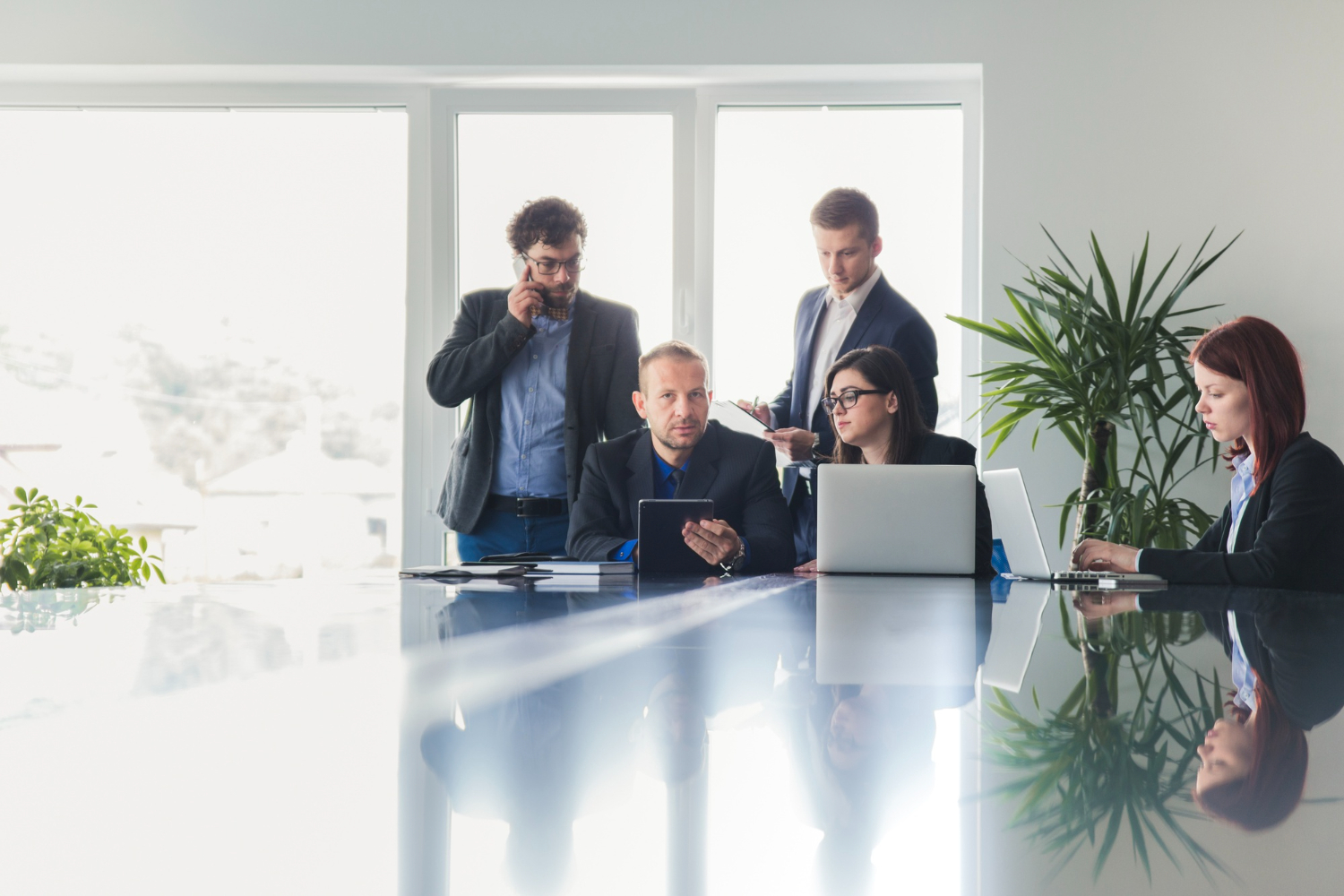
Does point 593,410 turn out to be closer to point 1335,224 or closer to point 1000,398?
point 1000,398

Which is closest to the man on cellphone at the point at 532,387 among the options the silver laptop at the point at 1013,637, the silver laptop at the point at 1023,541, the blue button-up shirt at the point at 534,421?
the blue button-up shirt at the point at 534,421

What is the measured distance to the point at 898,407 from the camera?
3262 millimetres

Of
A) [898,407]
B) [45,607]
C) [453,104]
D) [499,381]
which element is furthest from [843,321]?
[45,607]

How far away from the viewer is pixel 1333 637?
3.26 feet

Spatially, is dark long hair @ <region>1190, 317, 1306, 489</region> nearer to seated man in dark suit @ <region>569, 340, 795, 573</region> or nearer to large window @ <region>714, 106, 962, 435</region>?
seated man in dark suit @ <region>569, 340, 795, 573</region>

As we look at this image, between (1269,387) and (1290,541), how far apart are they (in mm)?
460

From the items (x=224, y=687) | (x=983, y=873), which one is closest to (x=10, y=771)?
(x=224, y=687)

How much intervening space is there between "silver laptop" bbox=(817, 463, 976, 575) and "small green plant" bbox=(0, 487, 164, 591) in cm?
272

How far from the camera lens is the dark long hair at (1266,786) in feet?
1.10

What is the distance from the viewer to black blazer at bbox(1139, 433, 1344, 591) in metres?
2.27

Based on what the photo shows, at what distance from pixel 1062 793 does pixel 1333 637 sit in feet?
2.70

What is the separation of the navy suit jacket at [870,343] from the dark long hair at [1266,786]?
3.62 meters

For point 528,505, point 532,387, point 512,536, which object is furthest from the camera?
point 532,387

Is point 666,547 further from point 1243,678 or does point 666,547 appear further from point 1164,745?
point 1164,745
